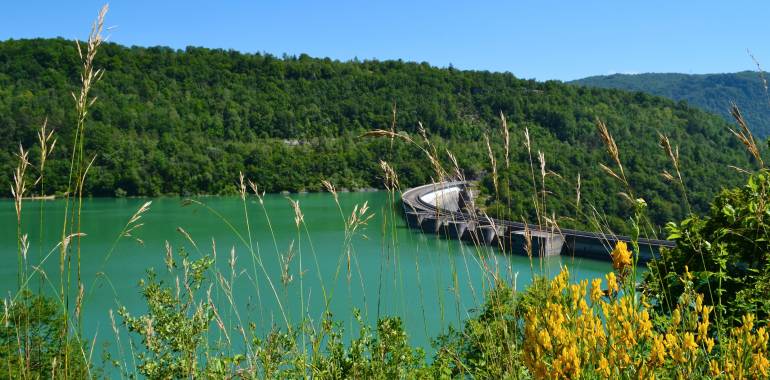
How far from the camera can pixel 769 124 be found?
4424 inches

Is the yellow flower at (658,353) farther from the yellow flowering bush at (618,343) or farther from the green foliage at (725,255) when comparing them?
the green foliage at (725,255)

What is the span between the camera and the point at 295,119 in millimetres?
69688

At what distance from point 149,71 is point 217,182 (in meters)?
30.5

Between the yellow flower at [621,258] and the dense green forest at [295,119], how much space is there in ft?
98.8

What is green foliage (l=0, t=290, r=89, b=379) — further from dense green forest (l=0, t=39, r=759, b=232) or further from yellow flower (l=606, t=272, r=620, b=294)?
dense green forest (l=0, t=39, r=759, b=232)

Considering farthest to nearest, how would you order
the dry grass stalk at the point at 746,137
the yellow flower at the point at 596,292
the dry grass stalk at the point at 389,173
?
the dry grass stalk at the point at 389,173, the dry grass stalk at the point at 746,137, the yellow flower at the point at 596,292

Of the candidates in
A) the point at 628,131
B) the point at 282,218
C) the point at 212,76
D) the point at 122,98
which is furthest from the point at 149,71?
the point at 628,131

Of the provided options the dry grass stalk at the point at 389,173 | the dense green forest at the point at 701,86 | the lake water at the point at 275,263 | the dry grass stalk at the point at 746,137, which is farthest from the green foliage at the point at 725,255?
the dense green forest at the point at 701,86

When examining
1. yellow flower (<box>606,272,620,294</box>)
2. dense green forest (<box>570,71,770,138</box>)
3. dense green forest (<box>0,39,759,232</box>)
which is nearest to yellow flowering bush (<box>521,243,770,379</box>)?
yellow flower (<box>606,272,620,294</box>)

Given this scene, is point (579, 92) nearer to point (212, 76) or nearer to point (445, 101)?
point (445, 101)

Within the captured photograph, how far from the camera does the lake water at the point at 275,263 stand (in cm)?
962

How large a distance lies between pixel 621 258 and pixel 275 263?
1955 centimetres

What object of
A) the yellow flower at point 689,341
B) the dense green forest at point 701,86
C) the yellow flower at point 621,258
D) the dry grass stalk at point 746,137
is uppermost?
the dense green forest at point 701,86

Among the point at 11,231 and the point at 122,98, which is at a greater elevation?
the point at 122,98
